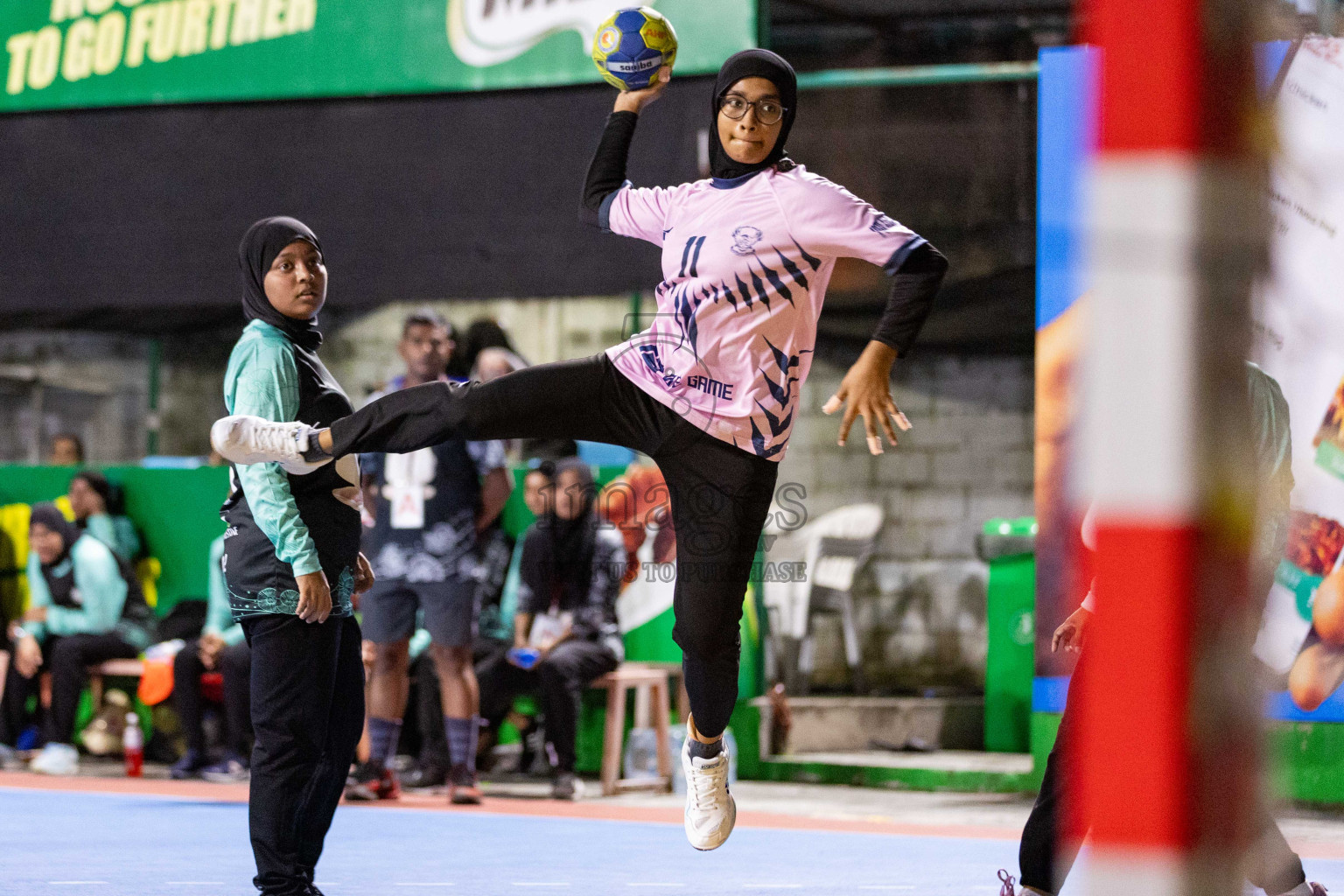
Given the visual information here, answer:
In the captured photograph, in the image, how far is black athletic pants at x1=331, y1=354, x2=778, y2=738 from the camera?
3.85 meters

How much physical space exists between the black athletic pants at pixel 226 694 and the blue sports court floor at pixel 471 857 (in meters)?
0.90

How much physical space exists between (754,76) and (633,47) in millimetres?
507

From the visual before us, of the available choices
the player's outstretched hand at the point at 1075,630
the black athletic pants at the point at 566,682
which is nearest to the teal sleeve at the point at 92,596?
the black athletic pants at the point at 566,682

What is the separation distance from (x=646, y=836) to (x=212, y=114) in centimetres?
524

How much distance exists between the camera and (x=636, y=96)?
→ 4406 mm

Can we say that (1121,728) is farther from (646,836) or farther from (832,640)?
(832,640)

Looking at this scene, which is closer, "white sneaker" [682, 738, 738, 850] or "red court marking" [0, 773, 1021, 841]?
"white sneaker" [682, 738, 738, 850]

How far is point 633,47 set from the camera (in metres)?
4.32

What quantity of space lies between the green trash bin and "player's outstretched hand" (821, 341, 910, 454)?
546cm

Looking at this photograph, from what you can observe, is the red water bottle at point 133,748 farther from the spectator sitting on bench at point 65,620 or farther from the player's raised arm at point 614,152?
the player's raised arm at point 614,152

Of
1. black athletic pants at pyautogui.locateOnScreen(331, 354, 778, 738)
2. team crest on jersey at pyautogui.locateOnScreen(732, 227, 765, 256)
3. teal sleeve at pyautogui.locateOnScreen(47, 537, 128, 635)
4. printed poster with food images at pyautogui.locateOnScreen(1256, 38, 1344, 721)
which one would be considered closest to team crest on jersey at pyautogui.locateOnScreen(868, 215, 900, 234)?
team crest on jersey at pyautogui.locateOnScreen(732, 227, 765, 256)

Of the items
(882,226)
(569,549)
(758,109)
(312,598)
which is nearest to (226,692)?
(569,549)

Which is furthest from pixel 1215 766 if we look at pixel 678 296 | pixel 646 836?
pixel 646 836

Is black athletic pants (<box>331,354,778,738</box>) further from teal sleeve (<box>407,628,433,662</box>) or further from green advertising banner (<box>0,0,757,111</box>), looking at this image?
green advertising banner (<box>0,0,757,111</box>)
